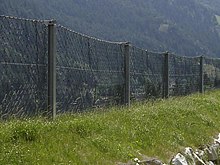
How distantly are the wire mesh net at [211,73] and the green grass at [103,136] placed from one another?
11.0m

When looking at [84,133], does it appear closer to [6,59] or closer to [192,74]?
[6,59]

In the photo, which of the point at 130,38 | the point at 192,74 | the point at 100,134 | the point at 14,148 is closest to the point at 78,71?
the point at 100,134

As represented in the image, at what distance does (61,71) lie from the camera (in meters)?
9.24

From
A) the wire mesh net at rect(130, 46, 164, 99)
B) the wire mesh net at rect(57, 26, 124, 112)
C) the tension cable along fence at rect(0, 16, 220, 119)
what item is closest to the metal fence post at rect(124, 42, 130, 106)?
the tension cable along fence at rect(0, 16, 220, 119)

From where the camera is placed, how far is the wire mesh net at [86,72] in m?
9.31

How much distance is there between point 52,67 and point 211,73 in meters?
16.7

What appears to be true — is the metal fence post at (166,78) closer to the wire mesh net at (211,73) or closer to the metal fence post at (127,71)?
the metal fence post at (127,71)

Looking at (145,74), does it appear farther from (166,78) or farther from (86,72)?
(86,72)

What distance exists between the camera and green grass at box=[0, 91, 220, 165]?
6289 millimetres

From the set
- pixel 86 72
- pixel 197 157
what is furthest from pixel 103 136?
pixel 86 72

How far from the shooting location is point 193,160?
31.1ft

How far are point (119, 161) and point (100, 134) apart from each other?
2.75 ft

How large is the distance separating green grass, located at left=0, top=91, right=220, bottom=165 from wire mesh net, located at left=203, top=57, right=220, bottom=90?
11.0 meters

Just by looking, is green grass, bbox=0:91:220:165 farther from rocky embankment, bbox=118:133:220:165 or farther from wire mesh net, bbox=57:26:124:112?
wire mesh net, bbox=57:26:124:112
